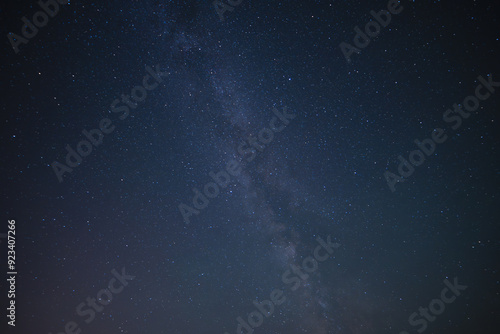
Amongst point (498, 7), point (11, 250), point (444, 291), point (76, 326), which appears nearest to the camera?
point (498, 7)

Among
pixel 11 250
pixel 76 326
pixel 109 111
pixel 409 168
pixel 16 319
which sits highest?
pixel 109 111

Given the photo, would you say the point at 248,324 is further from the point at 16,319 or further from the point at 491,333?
the point at 491,333

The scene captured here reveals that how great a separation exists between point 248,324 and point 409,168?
3008mm

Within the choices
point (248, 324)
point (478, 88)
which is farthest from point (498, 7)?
point (248, 324)

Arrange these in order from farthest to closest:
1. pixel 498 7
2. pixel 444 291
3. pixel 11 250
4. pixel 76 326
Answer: pixel 444 291
pixel 76 326
pixel 11 250
pixel 498 7

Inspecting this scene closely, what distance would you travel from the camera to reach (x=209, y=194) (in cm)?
220

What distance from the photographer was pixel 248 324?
2.60 m

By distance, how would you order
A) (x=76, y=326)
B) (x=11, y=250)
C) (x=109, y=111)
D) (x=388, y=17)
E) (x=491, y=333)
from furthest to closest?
(x=491, y=333) < (x=76, y=326) < (x=11, y=250) < (x=109, y=111) < (x=388, y=17)

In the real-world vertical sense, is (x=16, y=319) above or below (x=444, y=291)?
above

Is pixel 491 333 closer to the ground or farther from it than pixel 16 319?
closer to the ground

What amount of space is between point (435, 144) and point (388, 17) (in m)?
1.49

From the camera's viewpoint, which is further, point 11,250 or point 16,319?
point 16,319

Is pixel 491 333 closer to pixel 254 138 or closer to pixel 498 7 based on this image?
pixel 498 7

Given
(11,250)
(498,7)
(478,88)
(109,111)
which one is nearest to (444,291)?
(478,88)
